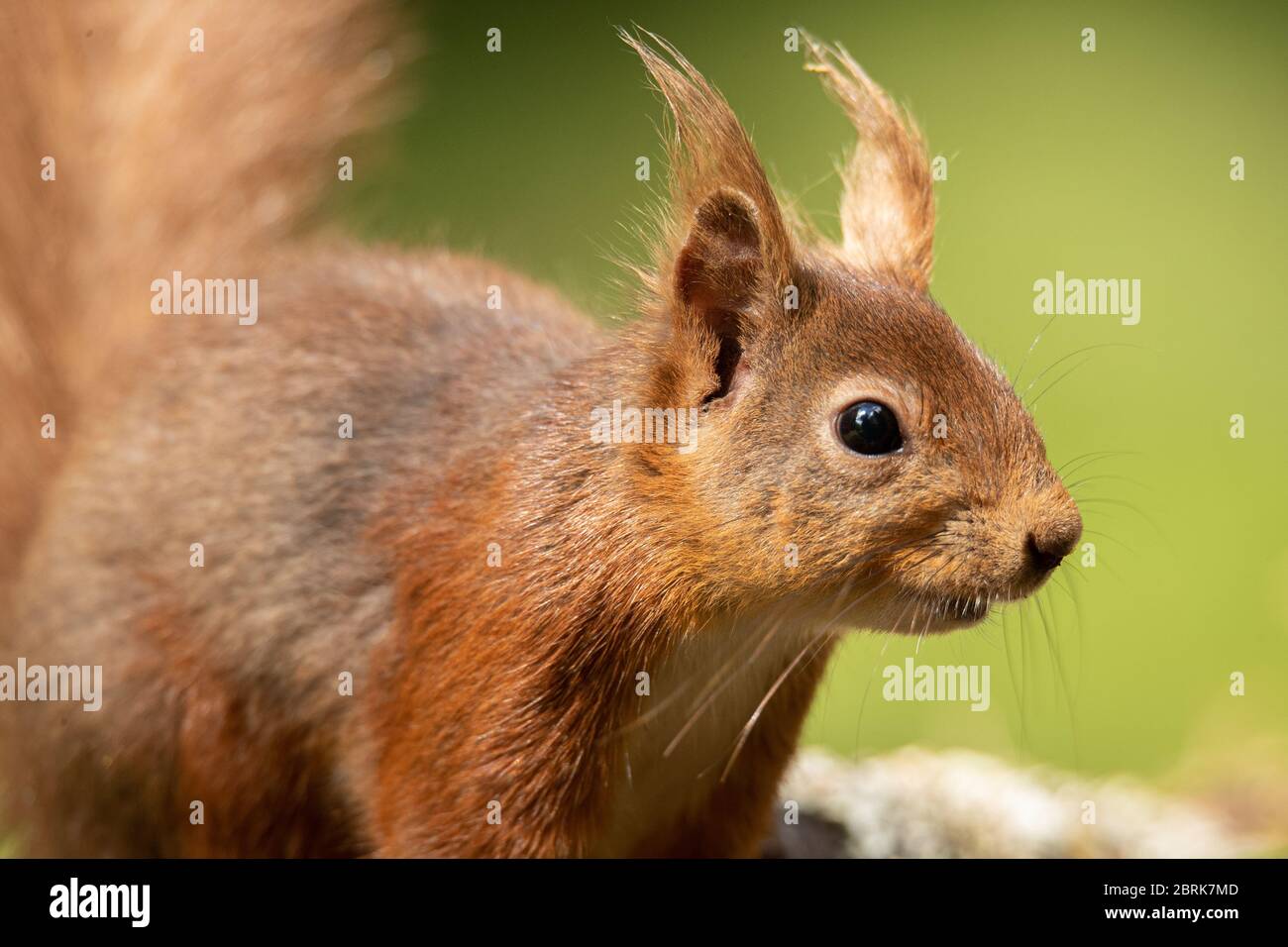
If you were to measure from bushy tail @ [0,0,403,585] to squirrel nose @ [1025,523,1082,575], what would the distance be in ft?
6.43

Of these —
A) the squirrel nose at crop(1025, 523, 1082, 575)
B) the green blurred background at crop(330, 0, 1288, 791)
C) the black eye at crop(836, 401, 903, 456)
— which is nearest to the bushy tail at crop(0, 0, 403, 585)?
the green blurred background at crop(330, 0, 1288, 791)

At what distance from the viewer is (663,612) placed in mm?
2322

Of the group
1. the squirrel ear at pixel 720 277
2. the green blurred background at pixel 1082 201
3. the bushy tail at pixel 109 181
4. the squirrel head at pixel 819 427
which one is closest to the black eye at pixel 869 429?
the squirrel head at pixel 819 427

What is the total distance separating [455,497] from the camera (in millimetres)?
2648

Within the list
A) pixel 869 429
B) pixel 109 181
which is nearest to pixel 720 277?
pixel 869 429

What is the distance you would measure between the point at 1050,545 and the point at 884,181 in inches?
33.9

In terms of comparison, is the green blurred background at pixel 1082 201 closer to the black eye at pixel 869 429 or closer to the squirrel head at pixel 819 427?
the squirrel head at pixel 819 427

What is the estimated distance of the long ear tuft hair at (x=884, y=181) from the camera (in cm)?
267

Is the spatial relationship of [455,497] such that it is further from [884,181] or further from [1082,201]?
[1082,201]

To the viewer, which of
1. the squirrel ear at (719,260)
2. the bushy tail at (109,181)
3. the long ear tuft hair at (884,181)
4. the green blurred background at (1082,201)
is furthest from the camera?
the green blurred background at (1082,201)

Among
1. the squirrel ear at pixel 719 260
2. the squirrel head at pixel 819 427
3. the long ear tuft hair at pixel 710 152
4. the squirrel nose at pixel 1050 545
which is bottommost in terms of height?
the squirrel nose at pixel 1050 545

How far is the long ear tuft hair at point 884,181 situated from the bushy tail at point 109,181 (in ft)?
4.86
